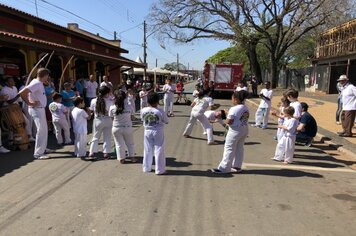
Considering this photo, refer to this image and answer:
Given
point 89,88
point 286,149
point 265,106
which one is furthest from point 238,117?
point 89,88

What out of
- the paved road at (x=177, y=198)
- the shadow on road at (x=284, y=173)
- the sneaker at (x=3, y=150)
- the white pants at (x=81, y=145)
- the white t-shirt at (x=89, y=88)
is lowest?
the shadow on road at (x=284, y=173)

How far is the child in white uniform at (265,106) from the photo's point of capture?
11664 mm

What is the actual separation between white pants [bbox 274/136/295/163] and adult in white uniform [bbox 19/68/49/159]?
15.4ft

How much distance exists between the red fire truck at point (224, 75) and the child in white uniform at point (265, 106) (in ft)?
47.8

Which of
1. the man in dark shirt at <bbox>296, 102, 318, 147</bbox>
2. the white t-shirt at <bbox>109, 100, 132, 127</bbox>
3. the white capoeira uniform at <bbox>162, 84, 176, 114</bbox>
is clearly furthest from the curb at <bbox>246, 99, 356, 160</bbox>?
the white capoeira uniform at <bbox>162, 84, 176, 114</bbox>

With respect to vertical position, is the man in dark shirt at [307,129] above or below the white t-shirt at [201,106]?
below

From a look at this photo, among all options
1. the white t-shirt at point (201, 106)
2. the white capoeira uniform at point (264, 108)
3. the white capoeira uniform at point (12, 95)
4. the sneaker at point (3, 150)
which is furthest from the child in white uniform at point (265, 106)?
the sneaker at point (3, 150)

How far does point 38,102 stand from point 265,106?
7368 millimetres

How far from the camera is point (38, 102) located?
6.90 metres

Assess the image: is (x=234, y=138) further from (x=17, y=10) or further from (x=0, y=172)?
(x=17, y=10)

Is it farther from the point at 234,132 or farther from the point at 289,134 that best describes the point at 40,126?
the point at 289,134

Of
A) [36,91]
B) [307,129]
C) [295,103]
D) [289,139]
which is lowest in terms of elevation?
[307,129]

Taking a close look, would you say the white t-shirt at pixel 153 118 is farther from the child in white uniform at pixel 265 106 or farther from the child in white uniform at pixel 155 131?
the child in white uniform at pixel 265 106

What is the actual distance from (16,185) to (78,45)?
51.6 ft
